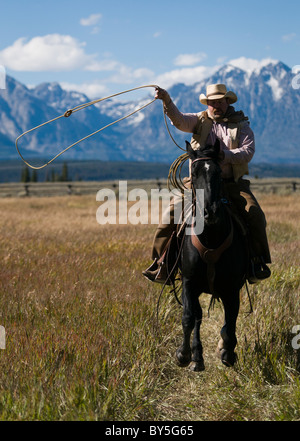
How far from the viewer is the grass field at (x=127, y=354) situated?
14.6 ft

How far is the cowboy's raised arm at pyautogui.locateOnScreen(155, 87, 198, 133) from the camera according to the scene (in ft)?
18.9

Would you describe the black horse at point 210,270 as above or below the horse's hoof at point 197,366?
above

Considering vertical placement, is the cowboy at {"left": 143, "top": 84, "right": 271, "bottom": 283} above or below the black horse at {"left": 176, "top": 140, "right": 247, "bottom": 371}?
above

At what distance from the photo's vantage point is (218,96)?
598 cm

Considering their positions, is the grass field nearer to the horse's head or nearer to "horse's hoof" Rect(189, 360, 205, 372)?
"horse's hoof" Rect(189, 360, 205, 372)

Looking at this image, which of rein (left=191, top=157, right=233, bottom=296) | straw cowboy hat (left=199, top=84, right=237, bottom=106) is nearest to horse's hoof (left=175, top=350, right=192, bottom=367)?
rein (left=191, top=157, right=233, bottom=296)

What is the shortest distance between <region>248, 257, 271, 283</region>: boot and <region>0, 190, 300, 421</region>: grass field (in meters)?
0.57

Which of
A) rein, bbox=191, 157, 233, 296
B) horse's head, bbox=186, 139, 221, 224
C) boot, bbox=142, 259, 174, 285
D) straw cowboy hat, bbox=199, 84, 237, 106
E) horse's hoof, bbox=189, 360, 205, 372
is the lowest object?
horse's hoof, bbox=189, 360, 205, 372

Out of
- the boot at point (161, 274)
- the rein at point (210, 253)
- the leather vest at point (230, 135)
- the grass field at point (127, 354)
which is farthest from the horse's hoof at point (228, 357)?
the leather vest at point (230, 135)

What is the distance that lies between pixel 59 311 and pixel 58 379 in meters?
2.17

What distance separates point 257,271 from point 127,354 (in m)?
1.69

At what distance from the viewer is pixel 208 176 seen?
4.95 meters

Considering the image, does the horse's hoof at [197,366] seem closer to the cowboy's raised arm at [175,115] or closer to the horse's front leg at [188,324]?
the horse's front leg at [188,324]
